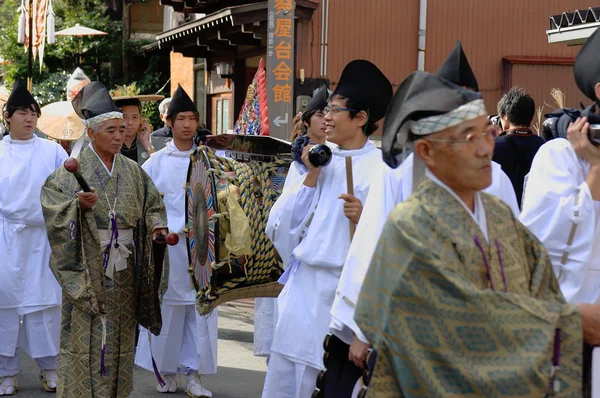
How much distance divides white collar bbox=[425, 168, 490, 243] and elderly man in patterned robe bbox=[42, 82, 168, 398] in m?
3.37

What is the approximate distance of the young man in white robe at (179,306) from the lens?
7242 mm

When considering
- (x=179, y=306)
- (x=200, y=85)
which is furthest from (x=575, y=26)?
(x=200, y=85)

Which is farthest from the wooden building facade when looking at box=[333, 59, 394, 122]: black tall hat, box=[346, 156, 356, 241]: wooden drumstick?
box=[346, 156, 356, 241]: wooden drumstick

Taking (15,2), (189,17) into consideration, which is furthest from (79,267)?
(15,2)

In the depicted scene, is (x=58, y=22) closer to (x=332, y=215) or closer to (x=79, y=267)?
(x=79, y=267)

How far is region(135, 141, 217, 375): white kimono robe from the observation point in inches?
286

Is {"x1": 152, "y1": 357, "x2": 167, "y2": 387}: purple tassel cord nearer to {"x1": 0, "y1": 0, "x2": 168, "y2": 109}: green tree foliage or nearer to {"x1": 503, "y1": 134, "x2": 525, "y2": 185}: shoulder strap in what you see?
{"x1": 503, "y1": 134, "x2": 525, "y2": 185}: shoulder strap

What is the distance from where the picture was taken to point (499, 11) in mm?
15273

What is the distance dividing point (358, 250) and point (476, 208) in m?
0.82

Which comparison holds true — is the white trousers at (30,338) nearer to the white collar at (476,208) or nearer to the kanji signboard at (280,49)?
the kanji signboard at (280,49)

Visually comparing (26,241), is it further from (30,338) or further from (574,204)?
(574,204)

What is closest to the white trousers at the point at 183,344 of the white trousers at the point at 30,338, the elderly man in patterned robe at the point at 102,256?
the white trousers at the point at 30,338

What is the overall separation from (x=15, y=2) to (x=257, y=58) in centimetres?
1478

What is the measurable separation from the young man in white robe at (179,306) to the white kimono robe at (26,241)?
80cm
